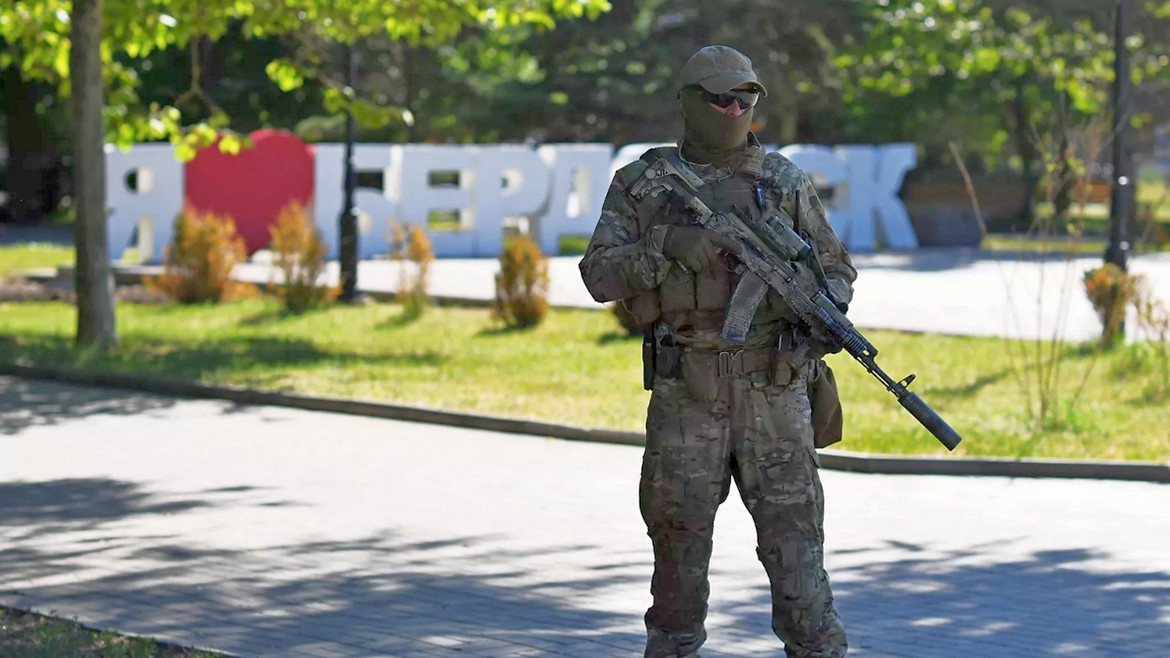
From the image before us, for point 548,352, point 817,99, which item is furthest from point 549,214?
point 548,352

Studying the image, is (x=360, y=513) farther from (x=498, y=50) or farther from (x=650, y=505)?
(x=498, y=50)

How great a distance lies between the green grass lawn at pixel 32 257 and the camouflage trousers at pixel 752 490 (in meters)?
22.3

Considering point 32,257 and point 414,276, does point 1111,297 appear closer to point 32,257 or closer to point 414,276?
point 414,276

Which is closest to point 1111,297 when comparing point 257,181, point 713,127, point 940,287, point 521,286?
point 521,286

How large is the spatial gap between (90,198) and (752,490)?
13.2 m

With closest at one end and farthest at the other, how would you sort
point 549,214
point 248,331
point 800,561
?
point 800,561
point 248,331
point 549,214

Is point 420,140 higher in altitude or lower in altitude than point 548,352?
higher

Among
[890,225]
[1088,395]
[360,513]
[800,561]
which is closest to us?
[800,561]

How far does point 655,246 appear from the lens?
18.9ft

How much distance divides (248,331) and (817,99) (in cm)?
2537

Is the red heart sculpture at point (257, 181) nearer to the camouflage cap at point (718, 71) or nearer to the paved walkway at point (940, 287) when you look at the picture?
the paved walkway at point (940, 287)

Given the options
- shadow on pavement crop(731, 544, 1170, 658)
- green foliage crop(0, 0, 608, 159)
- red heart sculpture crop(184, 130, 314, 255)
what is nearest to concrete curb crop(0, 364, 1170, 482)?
shadow on pavement crop(731, 544, 1170, 658)

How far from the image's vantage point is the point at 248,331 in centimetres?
2011

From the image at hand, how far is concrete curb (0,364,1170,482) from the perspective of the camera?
11688 mm
